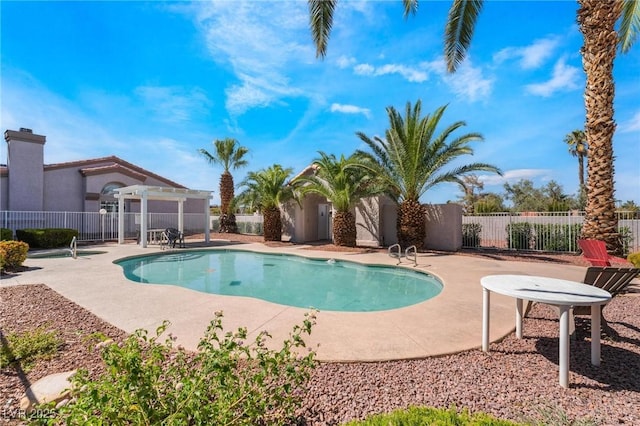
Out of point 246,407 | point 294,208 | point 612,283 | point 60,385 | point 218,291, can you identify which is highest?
point 294,208

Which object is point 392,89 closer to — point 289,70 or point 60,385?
point 289,70

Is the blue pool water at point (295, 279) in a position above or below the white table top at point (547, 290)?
below

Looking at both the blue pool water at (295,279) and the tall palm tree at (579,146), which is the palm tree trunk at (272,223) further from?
the tall palm tree at (579,146)

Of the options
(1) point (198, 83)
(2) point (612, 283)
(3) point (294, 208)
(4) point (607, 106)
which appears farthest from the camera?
(3) point (294, 208)

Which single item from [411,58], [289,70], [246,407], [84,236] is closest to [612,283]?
[246,407]

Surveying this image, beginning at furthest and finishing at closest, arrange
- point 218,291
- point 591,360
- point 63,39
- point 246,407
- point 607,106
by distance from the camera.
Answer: point 607,106, point 63,39, point 218,291, point 591,360, point 246,407

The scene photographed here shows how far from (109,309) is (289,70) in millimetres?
11226

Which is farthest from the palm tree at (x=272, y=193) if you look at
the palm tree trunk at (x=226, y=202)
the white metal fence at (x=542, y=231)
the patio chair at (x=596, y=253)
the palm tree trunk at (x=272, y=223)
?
the patio chair at (x=596, y=253)

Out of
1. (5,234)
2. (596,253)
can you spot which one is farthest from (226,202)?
(596,253)

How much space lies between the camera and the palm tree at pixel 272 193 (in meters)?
19.0

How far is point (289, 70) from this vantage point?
12500 mm

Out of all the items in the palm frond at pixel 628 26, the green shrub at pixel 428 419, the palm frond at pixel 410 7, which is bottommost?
the green shrub at pixel 428 419

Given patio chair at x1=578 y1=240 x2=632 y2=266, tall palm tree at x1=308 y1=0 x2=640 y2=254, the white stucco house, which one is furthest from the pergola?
patio chair at x1=578 y1=240 x2=632 y2=266

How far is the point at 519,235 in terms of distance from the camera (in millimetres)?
15539
